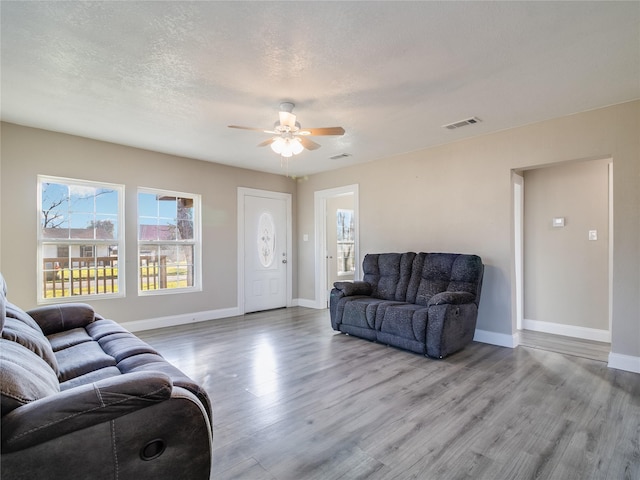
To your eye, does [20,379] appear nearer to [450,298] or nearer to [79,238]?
[450,298]

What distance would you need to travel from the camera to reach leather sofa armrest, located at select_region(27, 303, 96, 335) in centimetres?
261

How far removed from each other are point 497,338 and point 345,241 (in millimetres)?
3586

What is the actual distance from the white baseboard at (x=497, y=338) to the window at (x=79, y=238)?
15.3 feet

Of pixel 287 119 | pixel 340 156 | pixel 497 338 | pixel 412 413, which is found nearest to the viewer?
pixel 412 413

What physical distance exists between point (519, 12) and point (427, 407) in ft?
8.51

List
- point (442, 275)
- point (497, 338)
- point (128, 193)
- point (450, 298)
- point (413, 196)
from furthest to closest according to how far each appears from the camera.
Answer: point (413, 196) < point (128, 193) < point (442, 275) < point (497, 338) < point (450, 298)

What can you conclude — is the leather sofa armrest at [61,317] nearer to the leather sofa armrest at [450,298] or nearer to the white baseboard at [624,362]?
the leather sofa armrest at [450,298]

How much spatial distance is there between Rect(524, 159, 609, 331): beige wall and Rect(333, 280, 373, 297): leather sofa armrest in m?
2.17

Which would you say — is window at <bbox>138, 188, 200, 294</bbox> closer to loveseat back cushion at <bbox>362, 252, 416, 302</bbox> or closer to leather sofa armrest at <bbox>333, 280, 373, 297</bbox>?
leather sofa armrest at <bbox>333, 280, 373, 297</bbox>

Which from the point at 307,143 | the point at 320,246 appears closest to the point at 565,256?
the point at 307,143

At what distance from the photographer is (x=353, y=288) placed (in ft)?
14.4

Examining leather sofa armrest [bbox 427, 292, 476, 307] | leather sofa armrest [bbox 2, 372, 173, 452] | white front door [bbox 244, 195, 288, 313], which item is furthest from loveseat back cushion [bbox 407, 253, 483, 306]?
leather sofa armrest [bbox 2, 372, 173, 452]

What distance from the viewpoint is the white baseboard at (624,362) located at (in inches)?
118

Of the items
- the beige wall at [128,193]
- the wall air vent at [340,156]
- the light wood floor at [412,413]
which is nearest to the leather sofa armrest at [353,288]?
the light wood floor at [412,413]
